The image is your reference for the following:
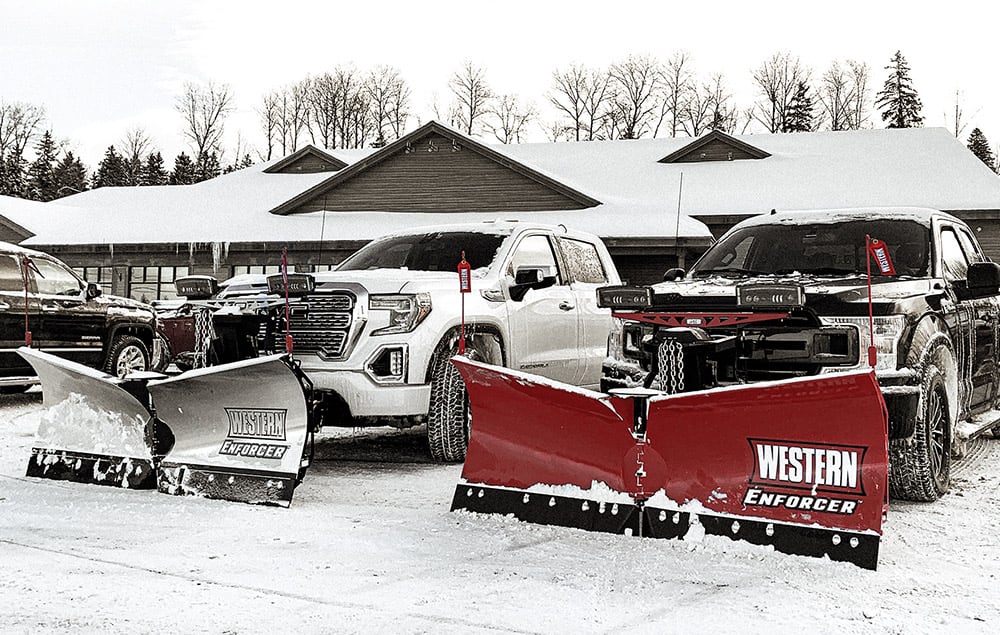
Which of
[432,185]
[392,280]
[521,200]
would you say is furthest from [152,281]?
[392,280]

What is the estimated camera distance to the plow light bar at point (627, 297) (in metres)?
5.88

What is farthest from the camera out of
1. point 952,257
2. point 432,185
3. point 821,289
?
point 432,185

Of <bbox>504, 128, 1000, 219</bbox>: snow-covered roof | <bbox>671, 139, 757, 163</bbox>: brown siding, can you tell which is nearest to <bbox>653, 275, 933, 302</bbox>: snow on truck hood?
<bbox>504, 128, 1000, 219</bbox>: snow-covered roof

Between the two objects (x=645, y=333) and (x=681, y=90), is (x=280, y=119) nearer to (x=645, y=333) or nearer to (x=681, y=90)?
(x=681, y=90)

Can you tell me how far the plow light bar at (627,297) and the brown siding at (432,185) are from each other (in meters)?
20.1

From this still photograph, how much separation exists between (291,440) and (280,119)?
60565 mm

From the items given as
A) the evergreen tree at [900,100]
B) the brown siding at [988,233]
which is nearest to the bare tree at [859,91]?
the evergreen tree at [900,100]

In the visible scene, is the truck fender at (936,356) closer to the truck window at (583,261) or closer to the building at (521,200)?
the truck window at (583,261)

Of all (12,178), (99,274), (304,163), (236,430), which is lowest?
(236,430)

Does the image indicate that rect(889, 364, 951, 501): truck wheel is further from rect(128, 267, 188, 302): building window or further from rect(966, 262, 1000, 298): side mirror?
rect(128, 267, 188, 302): building window

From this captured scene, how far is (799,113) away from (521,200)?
35.2 meters

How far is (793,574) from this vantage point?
179 inches

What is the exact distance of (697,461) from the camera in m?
5.04

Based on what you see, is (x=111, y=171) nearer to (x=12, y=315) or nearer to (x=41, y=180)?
(x=41, y=180)
